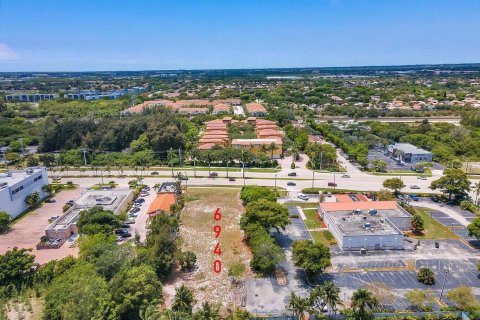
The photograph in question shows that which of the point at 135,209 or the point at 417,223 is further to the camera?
the point at 135,209

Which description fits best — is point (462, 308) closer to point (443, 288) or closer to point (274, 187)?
point (443, 288)

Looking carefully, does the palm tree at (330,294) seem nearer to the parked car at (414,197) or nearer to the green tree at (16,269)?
the green tree at (16,269)

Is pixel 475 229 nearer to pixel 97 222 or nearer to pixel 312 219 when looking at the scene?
pixel 312 219

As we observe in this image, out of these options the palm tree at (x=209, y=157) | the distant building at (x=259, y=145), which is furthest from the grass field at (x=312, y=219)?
the distant building at (x=259, y=145)

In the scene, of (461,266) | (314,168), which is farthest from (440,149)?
(461,266)

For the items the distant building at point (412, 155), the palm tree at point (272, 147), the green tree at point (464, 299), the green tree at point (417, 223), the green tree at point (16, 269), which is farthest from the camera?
the palm tree at point (272, 147)

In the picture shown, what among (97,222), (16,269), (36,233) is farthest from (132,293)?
(36,233)
